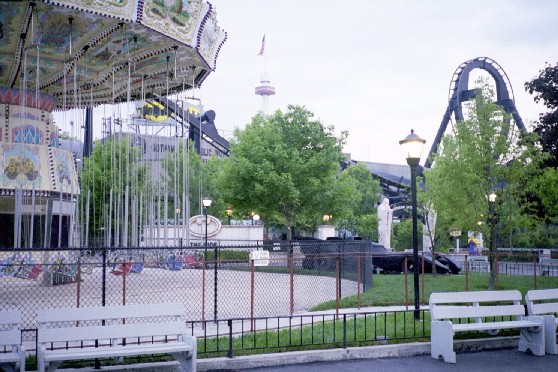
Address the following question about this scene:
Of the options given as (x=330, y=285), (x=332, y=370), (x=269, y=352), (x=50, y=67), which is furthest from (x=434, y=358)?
(x=50, y=67)

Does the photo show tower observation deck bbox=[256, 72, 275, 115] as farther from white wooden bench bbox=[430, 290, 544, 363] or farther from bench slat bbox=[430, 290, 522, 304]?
white wooden bench bbox=[430, 290, 544, 363]

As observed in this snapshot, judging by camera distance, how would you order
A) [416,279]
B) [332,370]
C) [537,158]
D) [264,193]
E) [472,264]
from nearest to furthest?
[332,370] → [416,279] → [537,158] → [472,264] → [264,193]

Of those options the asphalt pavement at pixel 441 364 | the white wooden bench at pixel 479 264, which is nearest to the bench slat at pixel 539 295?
the asphalt pavement at pixel 441 364

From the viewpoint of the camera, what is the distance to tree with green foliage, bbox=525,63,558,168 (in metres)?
24.6

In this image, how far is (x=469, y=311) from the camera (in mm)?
10445

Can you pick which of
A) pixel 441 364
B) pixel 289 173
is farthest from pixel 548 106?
pixel 441 364

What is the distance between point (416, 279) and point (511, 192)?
1140cm

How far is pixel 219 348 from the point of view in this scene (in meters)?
9.98

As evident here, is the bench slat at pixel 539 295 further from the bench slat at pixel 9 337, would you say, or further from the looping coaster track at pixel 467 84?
the looping coaster track at pixel 467 84

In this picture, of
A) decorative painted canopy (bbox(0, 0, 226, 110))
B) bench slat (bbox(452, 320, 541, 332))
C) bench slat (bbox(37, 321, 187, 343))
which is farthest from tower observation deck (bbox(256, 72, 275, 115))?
bench slat (bbox(37, 321, 187, 343))

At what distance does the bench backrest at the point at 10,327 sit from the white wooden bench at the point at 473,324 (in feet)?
19.8

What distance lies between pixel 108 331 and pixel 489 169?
1703 centimetres

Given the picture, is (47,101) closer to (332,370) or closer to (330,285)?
(330,285)

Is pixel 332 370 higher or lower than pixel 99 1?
lower
